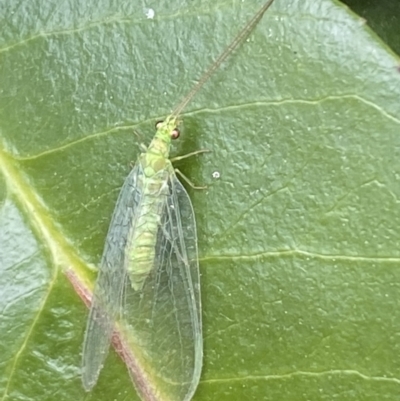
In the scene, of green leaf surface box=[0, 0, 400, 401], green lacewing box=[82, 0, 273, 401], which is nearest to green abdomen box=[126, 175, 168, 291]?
green lacewing box=[82, 0, 273, 401]

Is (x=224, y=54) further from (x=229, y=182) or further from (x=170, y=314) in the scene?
(x=170, y=314)

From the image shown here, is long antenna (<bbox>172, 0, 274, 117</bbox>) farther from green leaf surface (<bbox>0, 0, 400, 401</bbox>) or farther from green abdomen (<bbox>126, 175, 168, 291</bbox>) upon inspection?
green abdomen (<bbox>126, 175, 168, 291</bbox>)

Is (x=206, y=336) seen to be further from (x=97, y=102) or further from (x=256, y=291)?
(x=97, y=102)

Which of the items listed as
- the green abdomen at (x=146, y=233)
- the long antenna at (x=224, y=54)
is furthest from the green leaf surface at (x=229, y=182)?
the green abdomen at (x=146, y=233)

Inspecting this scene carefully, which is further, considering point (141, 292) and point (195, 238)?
point (141, 292)

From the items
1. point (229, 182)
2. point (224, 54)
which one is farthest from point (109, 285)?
point (224, 54)

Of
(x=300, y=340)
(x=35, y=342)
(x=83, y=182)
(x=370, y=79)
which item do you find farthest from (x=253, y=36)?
(x=35, y=342)

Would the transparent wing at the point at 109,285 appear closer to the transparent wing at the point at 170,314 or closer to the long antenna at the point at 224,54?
the transparent wing at the point at 170,314
